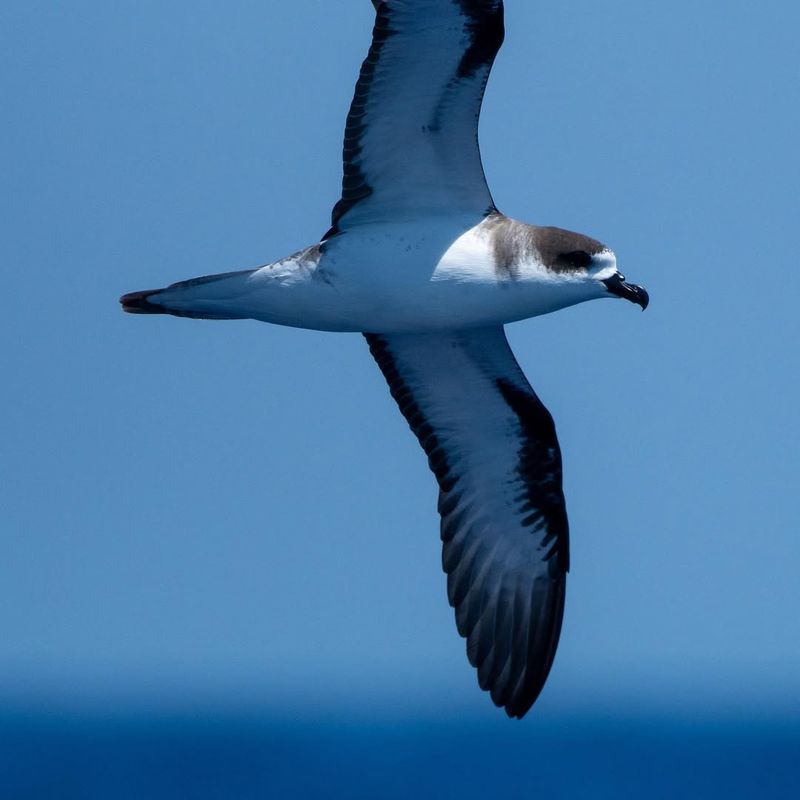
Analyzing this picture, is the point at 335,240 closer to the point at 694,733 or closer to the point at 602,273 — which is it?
the point at 602,273

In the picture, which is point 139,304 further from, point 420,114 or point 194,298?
point 420,114

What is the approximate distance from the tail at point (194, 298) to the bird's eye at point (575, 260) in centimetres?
232

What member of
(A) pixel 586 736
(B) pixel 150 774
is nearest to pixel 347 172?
(B) pixel 150 774

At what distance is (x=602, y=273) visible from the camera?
43.0 feet

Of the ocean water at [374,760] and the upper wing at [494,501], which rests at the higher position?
the ocean water at [374,760]

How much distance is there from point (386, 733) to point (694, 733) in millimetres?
17929

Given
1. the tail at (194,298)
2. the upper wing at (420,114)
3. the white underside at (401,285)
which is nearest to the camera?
the upper wing at (420,114)

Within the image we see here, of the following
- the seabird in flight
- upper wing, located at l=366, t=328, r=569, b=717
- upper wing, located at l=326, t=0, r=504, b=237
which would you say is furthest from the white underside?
upper wing, located at l=366, t=328, r=569, b=717

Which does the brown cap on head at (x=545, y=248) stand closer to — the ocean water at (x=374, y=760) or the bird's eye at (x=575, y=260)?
the bird's eye at (x=575, y=260)

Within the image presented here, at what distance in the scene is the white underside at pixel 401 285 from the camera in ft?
43.3

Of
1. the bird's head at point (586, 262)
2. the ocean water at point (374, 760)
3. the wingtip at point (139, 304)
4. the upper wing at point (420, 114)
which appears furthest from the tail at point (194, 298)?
the ocean water at point (374, 760)

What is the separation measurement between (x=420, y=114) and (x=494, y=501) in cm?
357

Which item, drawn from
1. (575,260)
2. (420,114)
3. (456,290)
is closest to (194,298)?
(456,290)

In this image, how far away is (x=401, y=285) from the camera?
13320 millimetres
